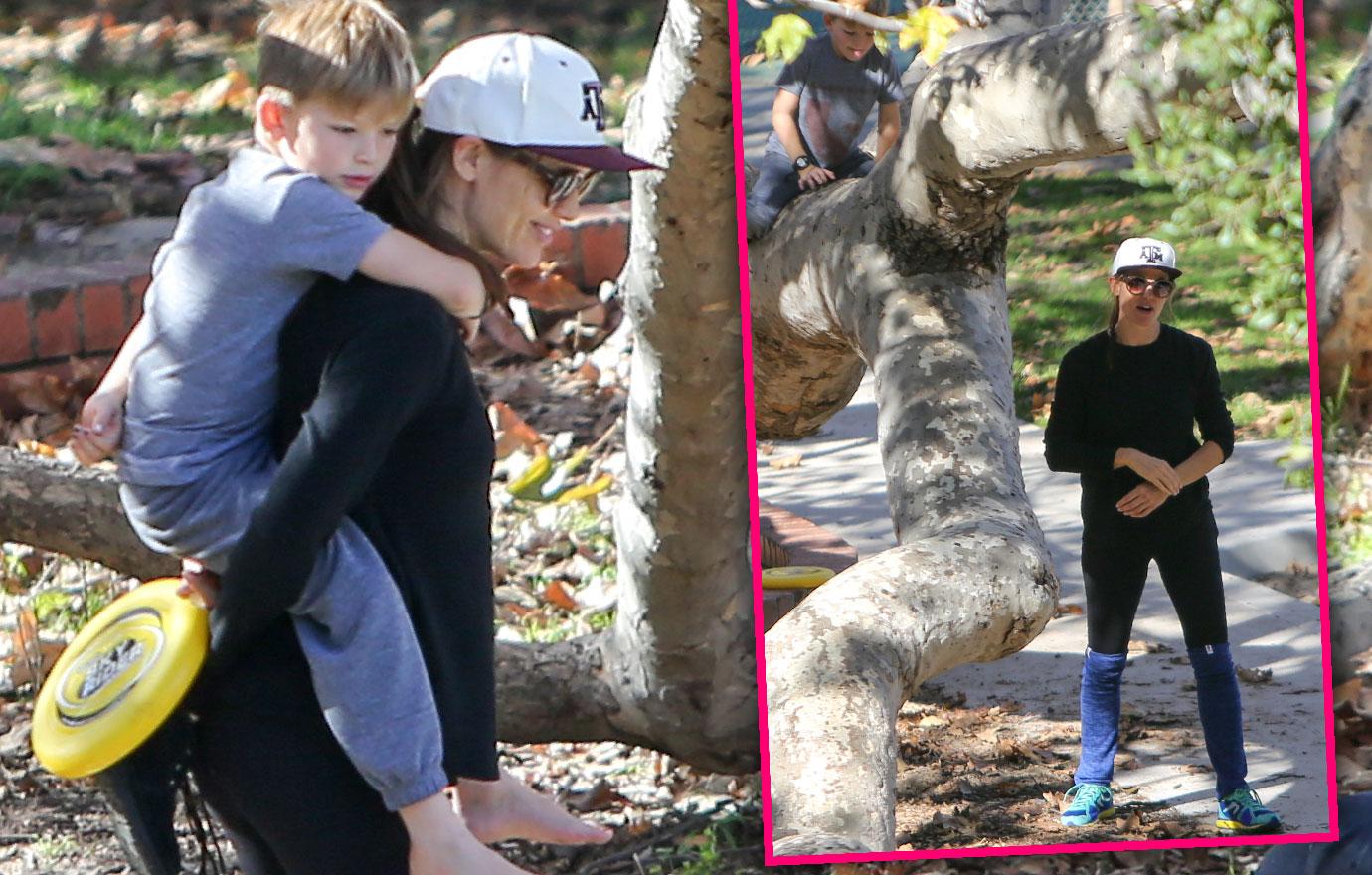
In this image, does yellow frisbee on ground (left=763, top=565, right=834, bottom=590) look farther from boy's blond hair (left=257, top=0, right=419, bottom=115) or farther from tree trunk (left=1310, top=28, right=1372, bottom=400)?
boy's blond hair (left=257, top=0, right=419, bottom=115)

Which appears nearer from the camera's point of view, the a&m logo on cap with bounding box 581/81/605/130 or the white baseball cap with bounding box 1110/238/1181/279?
the a&m logo on cap with bounding box 581/81/605/130

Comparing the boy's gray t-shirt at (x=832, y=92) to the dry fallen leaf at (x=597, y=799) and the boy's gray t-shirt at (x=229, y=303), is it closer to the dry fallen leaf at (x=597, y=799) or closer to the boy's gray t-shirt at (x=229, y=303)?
the boy's gray t-shirt at (x=229, y=303)

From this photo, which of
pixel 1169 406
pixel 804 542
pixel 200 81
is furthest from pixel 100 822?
pixel 200 81

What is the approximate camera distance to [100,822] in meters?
3.26

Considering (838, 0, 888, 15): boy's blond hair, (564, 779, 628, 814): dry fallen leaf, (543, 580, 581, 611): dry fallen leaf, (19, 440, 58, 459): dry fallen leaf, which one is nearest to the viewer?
(838, 0, 888, 15): boy's blond hair

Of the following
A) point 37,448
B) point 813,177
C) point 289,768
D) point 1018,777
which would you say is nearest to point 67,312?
point 37,448

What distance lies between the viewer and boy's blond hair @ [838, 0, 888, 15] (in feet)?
7.36

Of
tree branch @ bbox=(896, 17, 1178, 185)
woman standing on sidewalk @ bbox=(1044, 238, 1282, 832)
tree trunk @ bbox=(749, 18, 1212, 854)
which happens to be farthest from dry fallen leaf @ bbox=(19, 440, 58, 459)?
woman standing on sidewalk @ bbox=(1044, 238, 1282, 832)

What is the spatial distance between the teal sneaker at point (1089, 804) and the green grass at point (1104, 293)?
0.51 meters

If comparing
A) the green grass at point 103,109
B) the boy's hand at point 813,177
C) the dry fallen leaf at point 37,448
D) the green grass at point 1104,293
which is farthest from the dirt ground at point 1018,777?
the green grass at point 103,109

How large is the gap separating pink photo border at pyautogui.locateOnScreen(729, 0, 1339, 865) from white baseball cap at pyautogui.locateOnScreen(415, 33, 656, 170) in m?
0.44

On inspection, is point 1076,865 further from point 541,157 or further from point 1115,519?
point 541,157

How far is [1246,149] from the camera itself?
2.08 metres

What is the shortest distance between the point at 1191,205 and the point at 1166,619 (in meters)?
0.52
